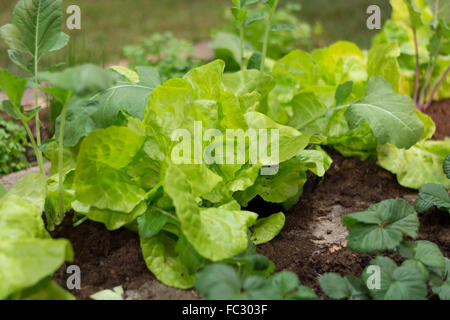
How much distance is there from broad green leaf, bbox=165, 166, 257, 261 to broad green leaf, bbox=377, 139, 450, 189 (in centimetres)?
78

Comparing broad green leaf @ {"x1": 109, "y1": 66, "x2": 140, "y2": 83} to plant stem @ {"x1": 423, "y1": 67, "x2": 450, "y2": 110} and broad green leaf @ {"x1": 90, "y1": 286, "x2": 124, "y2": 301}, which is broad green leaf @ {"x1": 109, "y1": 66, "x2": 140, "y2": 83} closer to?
broad green leaf @ {"x1": 90, "y1": 286, "x2": 124, "y2": 301}

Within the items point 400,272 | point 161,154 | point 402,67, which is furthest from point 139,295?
point 402,67

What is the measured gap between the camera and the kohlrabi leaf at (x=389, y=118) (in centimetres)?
143

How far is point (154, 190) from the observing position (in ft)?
3.82

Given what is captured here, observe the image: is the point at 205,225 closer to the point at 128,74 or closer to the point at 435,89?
the point at 128,74

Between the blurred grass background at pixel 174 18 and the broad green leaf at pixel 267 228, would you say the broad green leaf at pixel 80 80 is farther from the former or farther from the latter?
the blurred grass background at pixel 174 18

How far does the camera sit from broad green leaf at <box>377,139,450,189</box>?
5.47 feet

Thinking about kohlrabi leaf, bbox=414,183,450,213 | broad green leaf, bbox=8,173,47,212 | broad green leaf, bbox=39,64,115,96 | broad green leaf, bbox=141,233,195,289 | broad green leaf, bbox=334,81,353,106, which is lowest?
broad green leaf, bbox=141,233,195,289

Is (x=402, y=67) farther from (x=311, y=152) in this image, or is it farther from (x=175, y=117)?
(x=175, y=117)

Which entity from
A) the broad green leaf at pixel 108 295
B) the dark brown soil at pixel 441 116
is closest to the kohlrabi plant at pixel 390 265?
the broad green leaf at pixel 108 295

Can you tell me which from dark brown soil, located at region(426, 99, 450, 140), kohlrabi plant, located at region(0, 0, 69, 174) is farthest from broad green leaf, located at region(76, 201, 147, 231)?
dark brown soil, located at region(426, 99, 450, 140)

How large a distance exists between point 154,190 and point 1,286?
1.32 ft

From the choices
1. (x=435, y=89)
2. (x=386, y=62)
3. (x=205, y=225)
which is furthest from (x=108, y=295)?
(x=435, y=89)

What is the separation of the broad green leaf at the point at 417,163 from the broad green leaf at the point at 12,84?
1206 millimetres
